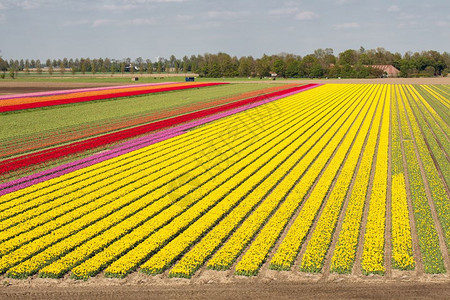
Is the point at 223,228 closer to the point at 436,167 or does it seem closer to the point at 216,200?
the point at 216,200

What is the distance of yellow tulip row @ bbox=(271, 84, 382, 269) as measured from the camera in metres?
12.2

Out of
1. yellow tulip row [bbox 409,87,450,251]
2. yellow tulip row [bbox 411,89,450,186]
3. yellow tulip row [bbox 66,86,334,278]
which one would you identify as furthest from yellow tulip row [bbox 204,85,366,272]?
yellow tulip row [bbox 411,89,450,186]

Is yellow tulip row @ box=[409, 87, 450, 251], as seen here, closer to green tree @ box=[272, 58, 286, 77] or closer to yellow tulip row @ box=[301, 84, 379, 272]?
yellow tulip row @ box=[301, 84, 379, 272]

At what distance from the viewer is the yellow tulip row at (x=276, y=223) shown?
1187 cm

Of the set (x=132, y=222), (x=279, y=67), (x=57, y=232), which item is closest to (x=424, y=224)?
(x=132, y=222)

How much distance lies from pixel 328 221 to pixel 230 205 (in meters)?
3.99

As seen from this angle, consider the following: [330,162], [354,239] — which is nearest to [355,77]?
[330,162]

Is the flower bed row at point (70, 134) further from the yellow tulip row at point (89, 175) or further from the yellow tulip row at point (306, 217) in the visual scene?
the yellow tulip row at point (306, 217)

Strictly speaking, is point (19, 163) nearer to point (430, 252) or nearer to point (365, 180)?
point (365, 180)

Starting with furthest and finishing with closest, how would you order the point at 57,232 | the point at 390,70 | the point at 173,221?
the point at 390,70 < the point at 173,221 < the point at 57,232

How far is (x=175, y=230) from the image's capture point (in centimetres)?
1418

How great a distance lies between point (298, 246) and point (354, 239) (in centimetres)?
198

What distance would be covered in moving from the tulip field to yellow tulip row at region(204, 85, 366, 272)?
48mm

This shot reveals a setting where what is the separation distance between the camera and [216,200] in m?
17.1
